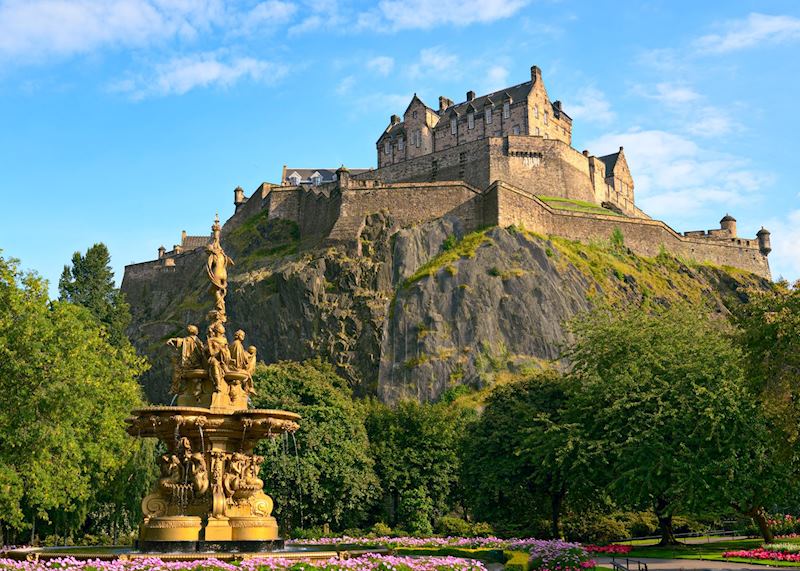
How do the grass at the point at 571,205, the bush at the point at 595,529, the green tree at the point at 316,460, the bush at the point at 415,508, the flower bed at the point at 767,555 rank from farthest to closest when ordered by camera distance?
the grass at the point at 571,205, the bush at the point at 415,508, the green tree at the point at 316,460, the bush at the point at 595,529, the flower bed at the point at 767,555

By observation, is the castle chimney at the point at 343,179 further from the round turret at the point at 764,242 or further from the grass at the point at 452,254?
the round turret at the point at 764,242

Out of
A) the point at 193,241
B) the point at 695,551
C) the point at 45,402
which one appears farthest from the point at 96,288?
the point at 695,551

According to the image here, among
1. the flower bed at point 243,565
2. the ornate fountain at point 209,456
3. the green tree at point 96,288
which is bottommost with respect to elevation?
the flower bed at point 243,565

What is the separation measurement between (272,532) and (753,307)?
17325 mm

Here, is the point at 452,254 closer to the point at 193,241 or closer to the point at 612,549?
the point at 612,549

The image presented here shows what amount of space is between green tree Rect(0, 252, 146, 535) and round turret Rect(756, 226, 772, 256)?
90.0m

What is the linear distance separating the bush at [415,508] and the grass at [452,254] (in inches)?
1059

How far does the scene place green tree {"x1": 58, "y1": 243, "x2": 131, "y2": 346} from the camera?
63.1 metres

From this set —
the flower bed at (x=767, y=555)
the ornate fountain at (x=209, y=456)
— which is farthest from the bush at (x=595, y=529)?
the ornate fountain at (x=209, y=456)

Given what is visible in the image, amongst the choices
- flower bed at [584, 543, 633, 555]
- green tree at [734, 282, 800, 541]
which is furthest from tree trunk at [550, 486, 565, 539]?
green tree at [734, 282, 800, 541]

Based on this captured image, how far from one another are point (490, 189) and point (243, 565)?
6959cm

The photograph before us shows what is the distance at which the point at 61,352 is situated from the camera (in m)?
30.6

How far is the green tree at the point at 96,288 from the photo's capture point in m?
63.1

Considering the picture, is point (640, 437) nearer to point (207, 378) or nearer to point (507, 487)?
point (507, 487)
